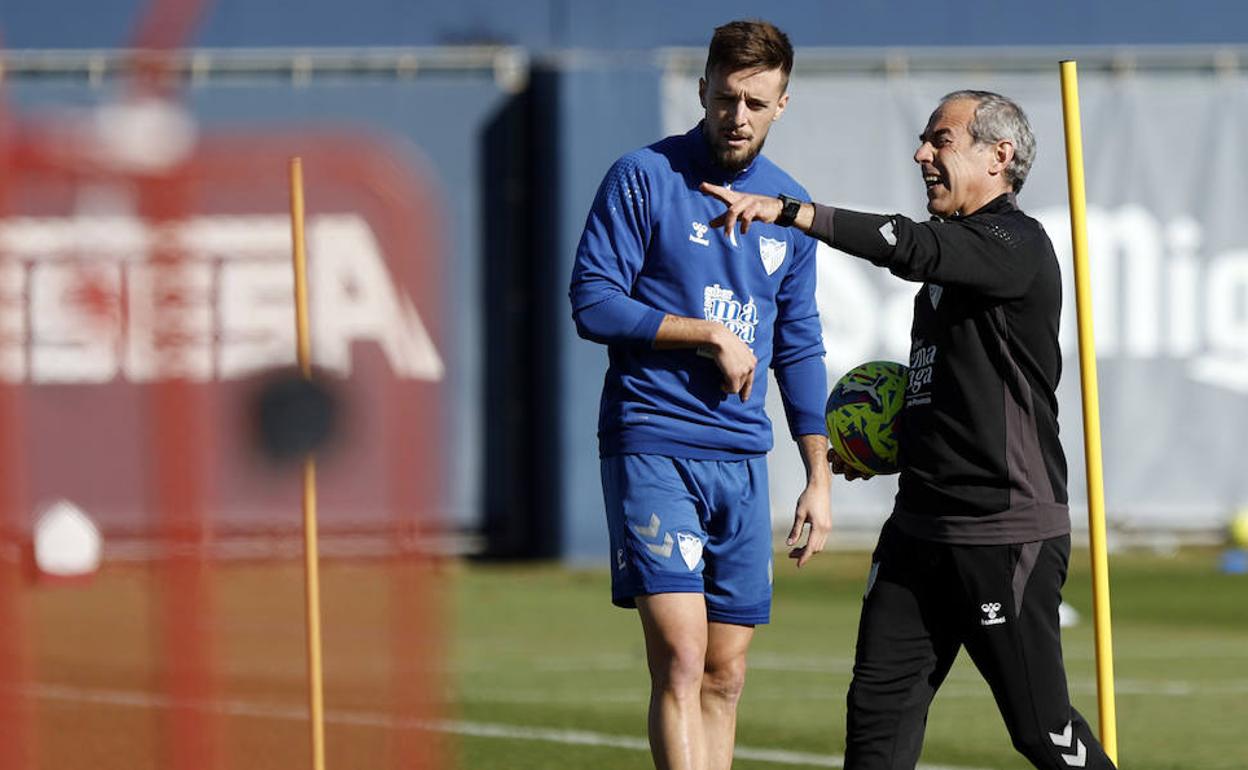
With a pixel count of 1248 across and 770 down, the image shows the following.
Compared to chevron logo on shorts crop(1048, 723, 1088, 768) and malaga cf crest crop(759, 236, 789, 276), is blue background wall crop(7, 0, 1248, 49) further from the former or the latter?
chevron logo on shorts crop(1048, 723, 1088, 768)

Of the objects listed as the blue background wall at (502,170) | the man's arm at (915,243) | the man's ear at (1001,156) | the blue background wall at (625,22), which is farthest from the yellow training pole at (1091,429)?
the blue background wall at (625,22)

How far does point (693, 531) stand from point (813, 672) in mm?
5485

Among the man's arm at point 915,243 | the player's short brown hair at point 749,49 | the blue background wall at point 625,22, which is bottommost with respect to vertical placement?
the man's arm at point 915,243

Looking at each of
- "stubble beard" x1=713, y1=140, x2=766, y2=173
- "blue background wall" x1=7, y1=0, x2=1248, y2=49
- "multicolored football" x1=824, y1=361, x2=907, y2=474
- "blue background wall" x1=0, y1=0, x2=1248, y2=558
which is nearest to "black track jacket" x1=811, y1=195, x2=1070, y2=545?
"multicolored football" x1=824, y1=361, x2=907, y2=474

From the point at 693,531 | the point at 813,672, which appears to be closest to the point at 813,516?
the point at 693,531

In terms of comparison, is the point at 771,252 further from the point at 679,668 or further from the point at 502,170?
the point at 502,170

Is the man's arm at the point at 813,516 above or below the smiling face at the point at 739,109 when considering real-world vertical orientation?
below

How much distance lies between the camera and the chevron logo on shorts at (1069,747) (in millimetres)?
5137

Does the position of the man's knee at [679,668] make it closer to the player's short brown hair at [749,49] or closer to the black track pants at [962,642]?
the black track pants at [962,642]

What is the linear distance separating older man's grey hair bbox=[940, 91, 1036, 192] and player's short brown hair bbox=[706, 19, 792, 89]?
0.55 metres

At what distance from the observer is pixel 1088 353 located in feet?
17.8

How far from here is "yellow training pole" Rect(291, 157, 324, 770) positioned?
3.71 meters

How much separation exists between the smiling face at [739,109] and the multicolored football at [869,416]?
0.68m

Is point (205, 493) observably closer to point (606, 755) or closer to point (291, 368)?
point (291, 368)
